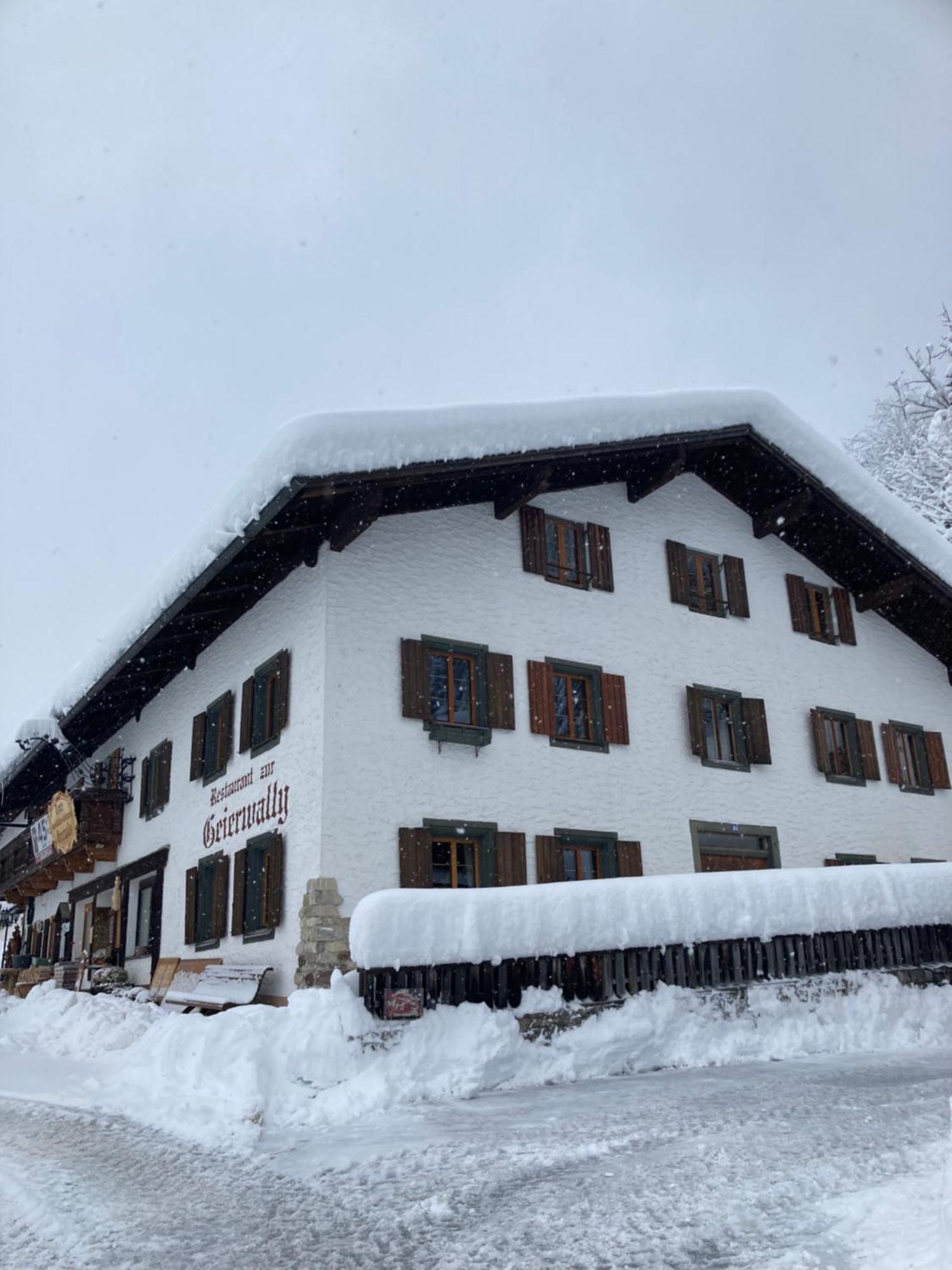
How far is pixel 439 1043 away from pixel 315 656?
5.46 meters

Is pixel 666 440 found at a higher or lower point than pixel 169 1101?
higher

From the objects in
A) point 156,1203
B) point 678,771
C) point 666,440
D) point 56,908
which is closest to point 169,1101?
point 156,1203

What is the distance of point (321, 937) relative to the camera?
11508 mm

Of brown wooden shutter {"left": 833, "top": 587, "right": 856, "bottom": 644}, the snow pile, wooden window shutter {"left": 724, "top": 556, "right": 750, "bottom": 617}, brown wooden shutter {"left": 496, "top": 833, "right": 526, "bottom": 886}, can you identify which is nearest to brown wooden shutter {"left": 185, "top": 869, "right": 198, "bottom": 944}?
the snow pile

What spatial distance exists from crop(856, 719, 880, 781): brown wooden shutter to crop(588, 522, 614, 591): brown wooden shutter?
211 inches

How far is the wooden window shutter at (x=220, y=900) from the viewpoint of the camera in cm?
1427

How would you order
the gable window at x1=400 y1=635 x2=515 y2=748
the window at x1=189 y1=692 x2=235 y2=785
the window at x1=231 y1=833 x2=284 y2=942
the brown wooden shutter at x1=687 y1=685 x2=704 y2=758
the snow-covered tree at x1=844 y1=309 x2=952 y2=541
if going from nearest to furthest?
the window at x1=231 y1=833 x2=284 y2=942 < the gable window at x1=400 y1=635 x2=515 y2=748 < the window at x1=189 y1=692 x2=235 y2=785 < the brown wooden shutter at x1=687 y1=685 x2=704 y2=758 < the snow-covered tree at x1=844 y1=309 x2=952 y2=541

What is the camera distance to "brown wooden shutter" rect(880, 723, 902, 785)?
57.9 ft

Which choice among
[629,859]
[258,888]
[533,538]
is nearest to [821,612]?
[533,538]

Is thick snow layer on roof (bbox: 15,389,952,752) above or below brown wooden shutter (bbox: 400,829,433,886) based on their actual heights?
above

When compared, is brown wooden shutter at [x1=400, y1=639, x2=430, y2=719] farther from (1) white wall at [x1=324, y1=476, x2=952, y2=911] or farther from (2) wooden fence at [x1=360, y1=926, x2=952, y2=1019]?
(2) wooden fence at [x1=360, y1=926, x2=952, y2=1019]

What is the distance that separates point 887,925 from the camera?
11148mm

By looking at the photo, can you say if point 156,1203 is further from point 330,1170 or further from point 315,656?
point 315,656

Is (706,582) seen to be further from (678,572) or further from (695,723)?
(695,723)
